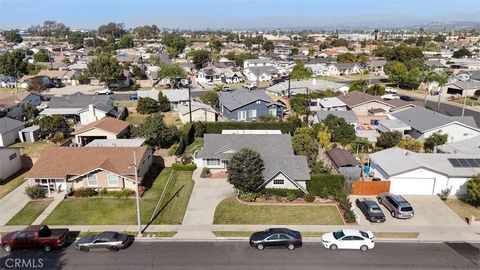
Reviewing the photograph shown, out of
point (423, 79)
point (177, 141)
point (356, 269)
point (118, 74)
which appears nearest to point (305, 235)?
point (356, 269)

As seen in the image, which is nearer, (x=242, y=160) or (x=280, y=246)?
(x=280, y=246)

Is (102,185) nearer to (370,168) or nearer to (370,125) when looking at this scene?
(370,168)

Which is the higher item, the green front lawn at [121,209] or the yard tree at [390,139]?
the yard tree at [390,139]

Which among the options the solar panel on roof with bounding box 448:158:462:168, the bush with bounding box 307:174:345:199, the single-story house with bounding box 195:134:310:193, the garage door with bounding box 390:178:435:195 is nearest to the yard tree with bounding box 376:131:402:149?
the solar panel on roof with bounding box 448:158:462:168

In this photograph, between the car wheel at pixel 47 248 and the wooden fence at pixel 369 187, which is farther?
the wooden fence at pixel 369 187

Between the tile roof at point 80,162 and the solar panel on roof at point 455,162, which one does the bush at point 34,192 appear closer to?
Answer: the tile roof at point 80,162

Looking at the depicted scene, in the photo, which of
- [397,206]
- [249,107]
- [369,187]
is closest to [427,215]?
[397,206]

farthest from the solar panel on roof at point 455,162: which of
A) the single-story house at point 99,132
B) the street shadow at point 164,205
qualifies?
the single-story house at point 99,132
